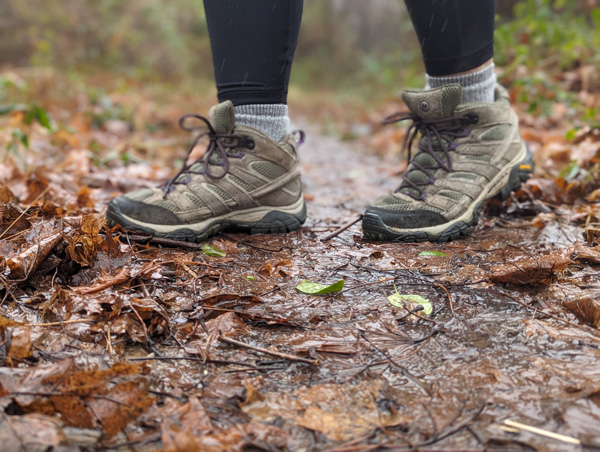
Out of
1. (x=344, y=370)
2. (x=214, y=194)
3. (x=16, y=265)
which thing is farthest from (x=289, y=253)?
(x=16, y=265)

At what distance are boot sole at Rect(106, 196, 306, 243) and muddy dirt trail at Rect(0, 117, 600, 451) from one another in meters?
0.08

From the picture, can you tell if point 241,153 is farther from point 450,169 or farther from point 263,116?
point 450,169

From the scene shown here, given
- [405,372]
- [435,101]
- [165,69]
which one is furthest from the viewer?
[165,69]

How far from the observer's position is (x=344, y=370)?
1.18 meters

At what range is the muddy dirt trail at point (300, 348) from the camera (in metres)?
0.97

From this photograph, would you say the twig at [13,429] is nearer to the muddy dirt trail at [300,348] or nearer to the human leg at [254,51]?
the muddy dirt trail at [300,348]

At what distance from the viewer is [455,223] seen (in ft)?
6.93

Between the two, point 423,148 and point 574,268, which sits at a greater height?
point 423,148

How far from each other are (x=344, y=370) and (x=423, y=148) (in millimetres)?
1422

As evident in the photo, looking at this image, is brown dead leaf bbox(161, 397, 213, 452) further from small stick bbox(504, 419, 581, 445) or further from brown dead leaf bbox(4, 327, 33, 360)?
small stick bbox(504, 419, 581, 445)

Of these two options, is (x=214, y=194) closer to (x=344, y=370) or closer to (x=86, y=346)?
(x=86, y=346)

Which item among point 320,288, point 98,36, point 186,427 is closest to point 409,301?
point 320,288

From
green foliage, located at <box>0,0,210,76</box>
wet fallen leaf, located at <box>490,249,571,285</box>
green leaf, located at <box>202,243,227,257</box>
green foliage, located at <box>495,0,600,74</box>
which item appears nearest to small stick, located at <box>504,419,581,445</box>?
wet fallen leaf, located at <box>490,249,571,285</box>

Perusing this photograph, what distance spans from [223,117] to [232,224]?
1.61ft
